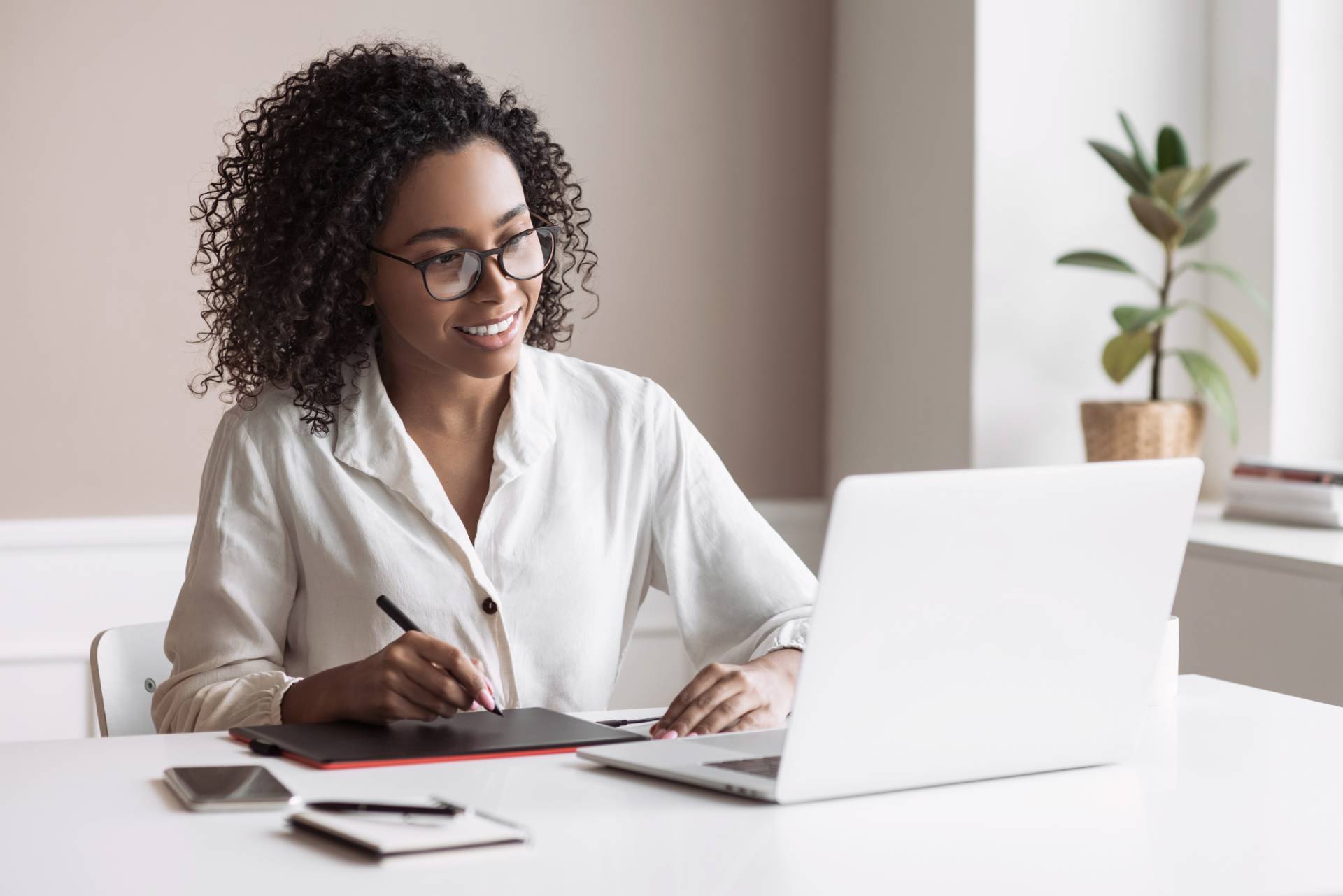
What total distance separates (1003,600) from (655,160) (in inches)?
86.5

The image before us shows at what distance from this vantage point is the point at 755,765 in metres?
1.13

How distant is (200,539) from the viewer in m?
1.64

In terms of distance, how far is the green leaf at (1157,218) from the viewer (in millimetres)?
2750

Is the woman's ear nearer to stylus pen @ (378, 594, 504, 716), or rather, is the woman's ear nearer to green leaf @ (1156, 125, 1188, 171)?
stylus pen @ (378, 594, 504, 716)

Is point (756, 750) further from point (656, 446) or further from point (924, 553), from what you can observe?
point (656, 446)

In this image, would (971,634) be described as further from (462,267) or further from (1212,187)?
(1212,187)

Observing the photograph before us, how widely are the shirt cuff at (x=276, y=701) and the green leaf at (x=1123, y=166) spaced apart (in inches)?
76.0

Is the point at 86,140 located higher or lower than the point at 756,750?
higher

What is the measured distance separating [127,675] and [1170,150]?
6.83 feet

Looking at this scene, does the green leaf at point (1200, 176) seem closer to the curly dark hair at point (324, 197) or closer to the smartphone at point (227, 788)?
the curly dark hair at point (324, 197)

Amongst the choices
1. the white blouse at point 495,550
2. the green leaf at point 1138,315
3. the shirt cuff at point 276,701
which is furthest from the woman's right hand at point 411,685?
the green leaf at point 1138,315

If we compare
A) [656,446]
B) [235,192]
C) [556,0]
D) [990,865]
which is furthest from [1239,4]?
[990,865]

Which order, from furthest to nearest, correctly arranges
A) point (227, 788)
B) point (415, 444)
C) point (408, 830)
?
point (415, 444), point (227, 788), point (408, 830)

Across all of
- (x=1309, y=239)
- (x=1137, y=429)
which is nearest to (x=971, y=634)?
(x=1137, y=429)
